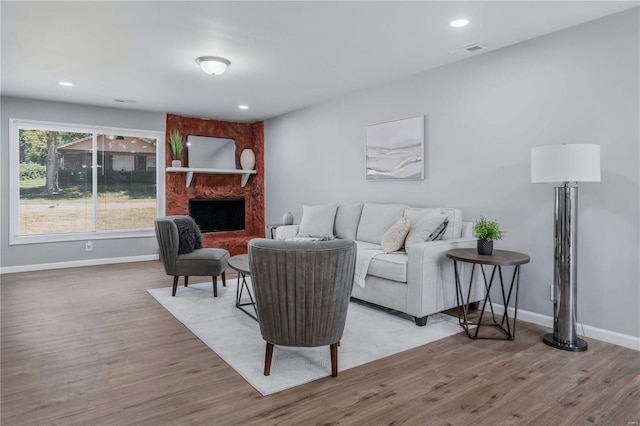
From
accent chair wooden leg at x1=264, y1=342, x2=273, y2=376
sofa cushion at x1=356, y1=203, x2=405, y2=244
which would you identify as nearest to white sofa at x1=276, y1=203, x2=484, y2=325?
sofa cushion at x1=356, y1=203, x2=405, y2=244

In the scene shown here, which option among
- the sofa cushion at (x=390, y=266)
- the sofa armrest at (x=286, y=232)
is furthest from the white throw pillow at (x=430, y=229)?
the sofa armrest at (x=286, y=232)

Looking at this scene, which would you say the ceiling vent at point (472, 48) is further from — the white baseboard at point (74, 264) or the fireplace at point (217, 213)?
the white baseboard at point (74, 264)

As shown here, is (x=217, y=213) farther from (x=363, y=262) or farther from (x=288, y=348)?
(x=288, y=348)

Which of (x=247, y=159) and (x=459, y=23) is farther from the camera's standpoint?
(x=247, y=159)

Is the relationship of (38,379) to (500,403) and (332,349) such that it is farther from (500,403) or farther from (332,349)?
(500,403)

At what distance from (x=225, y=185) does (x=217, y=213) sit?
552mm

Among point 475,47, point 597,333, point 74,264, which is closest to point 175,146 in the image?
point 74,264

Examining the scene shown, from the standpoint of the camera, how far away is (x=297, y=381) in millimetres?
2393

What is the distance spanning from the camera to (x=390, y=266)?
11.6 feet

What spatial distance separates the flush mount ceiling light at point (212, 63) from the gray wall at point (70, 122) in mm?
3122

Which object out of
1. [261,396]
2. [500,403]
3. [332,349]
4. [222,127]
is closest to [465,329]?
[500,403]

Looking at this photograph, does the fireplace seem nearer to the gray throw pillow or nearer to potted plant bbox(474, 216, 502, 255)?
the gray throw pillow

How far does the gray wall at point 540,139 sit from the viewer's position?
298 cm

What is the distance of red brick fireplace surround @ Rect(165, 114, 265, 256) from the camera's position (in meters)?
6.85
